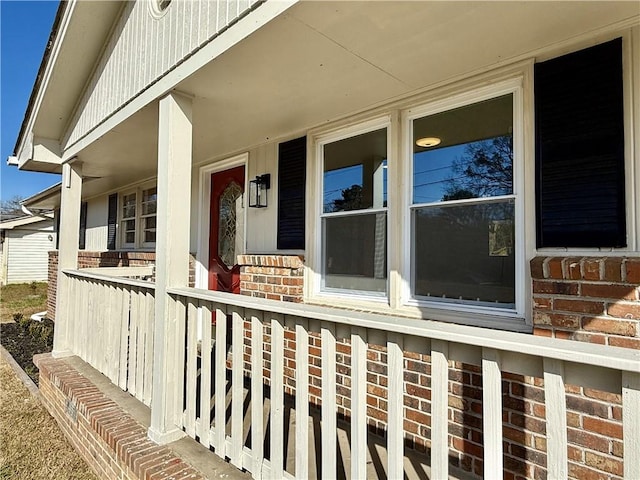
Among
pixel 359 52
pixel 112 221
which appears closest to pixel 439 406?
pixel 359 52

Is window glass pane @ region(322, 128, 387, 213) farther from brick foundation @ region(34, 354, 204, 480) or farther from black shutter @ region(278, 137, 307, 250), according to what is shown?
brick foundation @ region(34, 354, 204, 480)

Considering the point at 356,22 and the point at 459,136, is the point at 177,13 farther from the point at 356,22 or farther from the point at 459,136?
the point at 459,136

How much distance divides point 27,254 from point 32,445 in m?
18.6

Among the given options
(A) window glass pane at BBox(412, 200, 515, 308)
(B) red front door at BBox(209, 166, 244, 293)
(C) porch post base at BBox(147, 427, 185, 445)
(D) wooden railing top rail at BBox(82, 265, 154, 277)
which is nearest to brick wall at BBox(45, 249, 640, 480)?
(A) window glass pane at BBox(412, 200, 515, 308)

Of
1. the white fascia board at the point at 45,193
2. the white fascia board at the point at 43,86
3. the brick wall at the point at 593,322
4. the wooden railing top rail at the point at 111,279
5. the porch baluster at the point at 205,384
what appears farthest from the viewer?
the white fascia board at the point at 45,193

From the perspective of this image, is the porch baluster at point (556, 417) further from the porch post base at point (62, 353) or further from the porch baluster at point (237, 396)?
the porch post base at point (62, 353)

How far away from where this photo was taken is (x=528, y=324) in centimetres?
218

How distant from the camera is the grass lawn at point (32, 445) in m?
3.11

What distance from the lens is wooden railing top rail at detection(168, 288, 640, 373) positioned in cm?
101

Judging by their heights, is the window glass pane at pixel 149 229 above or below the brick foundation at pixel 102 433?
above

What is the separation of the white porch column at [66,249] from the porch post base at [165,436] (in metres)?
2.75

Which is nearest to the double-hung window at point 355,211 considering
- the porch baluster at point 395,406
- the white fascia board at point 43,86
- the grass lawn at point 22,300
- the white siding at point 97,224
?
the porch baluster at point 395,406

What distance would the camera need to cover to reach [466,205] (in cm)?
251

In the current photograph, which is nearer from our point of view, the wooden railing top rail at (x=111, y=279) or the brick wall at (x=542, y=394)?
the brick wall at (x=542, y=394)
